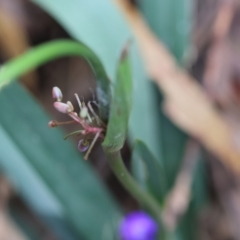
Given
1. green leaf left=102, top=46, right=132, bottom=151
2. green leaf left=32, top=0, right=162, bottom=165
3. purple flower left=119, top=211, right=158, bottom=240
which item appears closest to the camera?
green leaf left=102, top=46, right=132, bottom=151

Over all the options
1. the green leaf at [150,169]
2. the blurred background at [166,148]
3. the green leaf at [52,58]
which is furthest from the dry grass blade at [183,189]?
the green leaf at [52,58]

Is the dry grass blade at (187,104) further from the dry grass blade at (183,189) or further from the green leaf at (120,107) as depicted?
the green leaf at (120,107)

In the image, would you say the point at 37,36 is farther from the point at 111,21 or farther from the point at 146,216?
the point at 146,216

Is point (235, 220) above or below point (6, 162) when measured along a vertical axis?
below

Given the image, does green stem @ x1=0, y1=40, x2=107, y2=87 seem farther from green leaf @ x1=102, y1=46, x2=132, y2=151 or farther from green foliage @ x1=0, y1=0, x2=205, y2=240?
green foliage @ x1=0, y1=0, x2=205, y2=240

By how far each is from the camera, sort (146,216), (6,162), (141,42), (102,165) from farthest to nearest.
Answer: (102,165)
(141,42)
(6,162)
(146,216)

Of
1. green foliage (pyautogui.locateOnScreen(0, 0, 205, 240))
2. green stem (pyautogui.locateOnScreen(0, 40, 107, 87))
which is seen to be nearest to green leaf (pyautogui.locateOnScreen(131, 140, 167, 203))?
green foliage (pyautogui.locateOnScreen(0, 0, 205, 240))

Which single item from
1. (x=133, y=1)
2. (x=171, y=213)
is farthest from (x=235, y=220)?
(x=133, y=1)

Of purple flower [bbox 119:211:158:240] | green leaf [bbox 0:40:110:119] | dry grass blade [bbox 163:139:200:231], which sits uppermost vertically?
green leaf [bbox 0:40:110:119]
